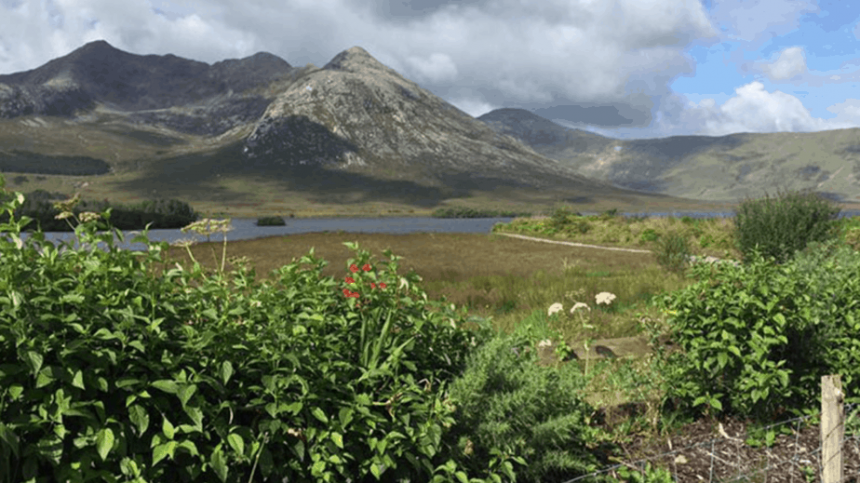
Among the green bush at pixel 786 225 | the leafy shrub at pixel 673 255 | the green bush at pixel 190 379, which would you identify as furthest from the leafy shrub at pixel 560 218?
the green bush at pixel 190 379

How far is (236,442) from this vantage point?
104 inches

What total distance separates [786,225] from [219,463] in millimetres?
15836

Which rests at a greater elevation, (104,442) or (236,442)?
(104,442)

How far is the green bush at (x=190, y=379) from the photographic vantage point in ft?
8.02

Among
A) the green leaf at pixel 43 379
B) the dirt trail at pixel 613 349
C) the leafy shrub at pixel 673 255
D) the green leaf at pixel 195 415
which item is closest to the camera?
the green leaf at pixel 43 379

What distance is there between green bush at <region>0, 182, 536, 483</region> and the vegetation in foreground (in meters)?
0.01

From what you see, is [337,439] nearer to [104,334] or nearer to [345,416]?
[345,416]

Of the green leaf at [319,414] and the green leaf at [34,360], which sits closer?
the green leaf at [34,360]

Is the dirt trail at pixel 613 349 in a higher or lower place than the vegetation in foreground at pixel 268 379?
lower

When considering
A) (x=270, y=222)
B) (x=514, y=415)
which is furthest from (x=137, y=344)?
(x=270, y=222)

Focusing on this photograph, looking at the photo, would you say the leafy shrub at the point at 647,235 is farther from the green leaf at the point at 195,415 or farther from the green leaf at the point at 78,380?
the green leaf at the point at 78,380

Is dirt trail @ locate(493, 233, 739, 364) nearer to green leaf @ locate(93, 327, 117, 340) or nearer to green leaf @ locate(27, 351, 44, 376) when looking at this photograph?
green leaf @ locate(93, 327, 117, 340)

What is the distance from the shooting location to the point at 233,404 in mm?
2799

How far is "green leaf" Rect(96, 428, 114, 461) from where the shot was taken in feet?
7.72
